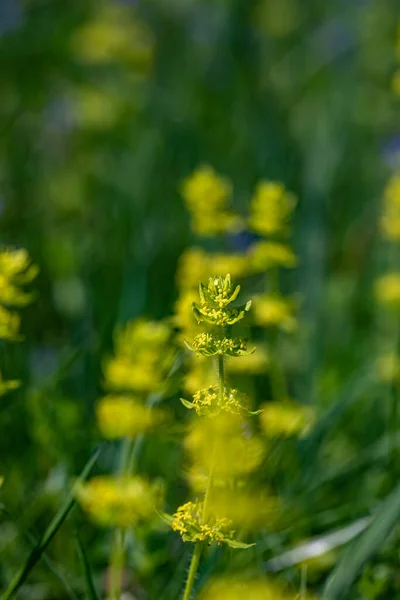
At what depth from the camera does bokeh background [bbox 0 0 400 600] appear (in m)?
1.94

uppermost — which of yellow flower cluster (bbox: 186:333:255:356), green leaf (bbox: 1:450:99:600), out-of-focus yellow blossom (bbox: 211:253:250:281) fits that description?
out-of-focus yellow blossom (bbox: 211:253:250:281)

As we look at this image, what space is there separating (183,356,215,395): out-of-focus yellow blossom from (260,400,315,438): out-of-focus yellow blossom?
159mm

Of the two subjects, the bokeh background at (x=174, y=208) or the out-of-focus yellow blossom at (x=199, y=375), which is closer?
the out-of-focus yellow blossom at (x=199, y=375)

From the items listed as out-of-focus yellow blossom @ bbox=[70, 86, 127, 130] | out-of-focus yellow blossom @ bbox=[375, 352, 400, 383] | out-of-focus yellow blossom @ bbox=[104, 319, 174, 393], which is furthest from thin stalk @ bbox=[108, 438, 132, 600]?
out-of-focus yellow blossom @ bbox=[70, 86, 127, 130]

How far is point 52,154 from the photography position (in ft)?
14.3

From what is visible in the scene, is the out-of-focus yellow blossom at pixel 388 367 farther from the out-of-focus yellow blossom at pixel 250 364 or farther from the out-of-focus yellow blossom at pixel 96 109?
the out-of-focus yellow blossom at pixel 96 109

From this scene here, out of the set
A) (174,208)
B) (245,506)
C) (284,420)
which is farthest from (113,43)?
(245,506)

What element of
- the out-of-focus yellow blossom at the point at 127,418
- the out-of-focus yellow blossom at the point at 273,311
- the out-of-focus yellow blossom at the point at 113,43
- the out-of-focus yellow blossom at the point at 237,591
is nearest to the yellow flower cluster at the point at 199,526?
the out-of-focus yellow blossom at the point at 237,591

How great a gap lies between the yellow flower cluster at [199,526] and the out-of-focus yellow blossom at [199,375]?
0.45 m

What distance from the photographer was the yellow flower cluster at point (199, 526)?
3.90 ft

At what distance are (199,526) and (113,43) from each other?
12.3 ft

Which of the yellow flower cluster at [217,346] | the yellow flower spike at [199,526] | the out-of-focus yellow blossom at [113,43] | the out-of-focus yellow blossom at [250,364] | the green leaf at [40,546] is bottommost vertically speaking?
the green leaf at [40,546]

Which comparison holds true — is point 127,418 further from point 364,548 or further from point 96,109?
point 96,109

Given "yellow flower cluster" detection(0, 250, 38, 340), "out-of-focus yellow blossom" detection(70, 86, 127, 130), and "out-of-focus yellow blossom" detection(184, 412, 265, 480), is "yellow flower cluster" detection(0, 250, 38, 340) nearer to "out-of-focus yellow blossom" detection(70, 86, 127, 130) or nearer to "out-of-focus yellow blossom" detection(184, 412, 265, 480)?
"out-of-focus yellow blossom" detection(184, 412, 265, 480)
